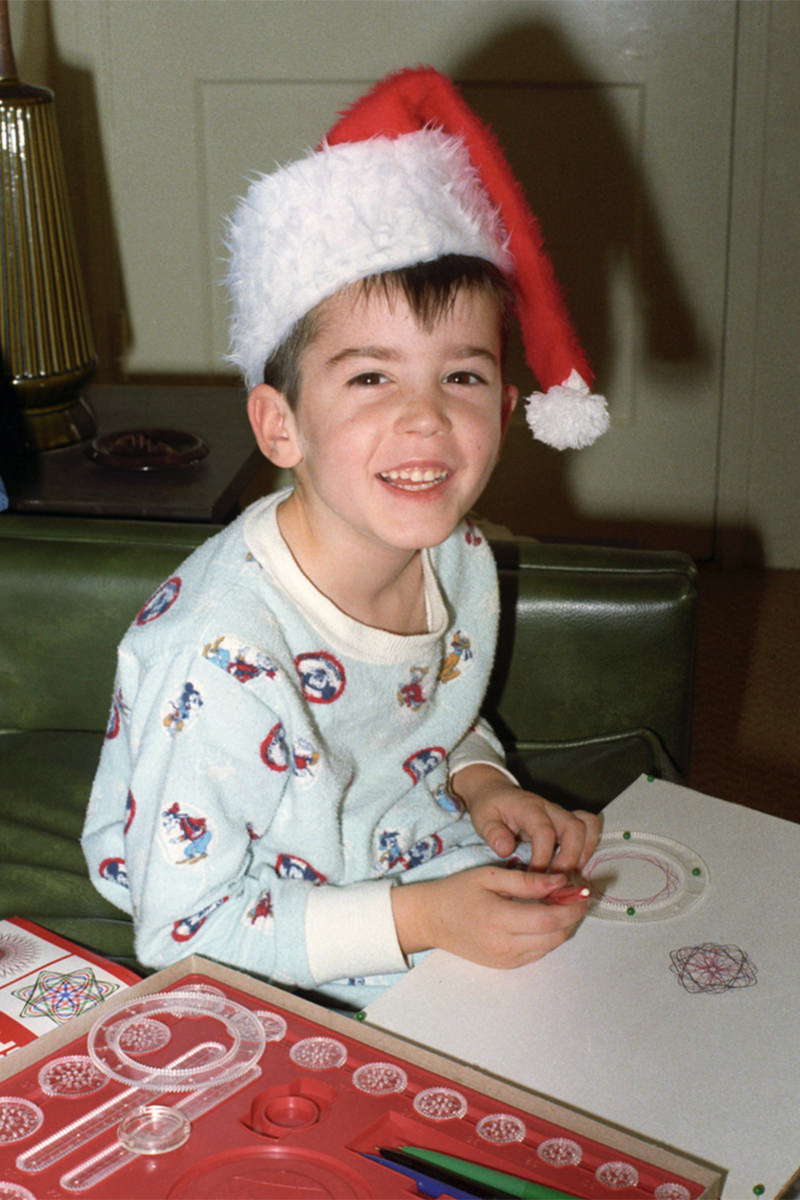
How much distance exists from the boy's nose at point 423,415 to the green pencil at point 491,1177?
1.53 ft

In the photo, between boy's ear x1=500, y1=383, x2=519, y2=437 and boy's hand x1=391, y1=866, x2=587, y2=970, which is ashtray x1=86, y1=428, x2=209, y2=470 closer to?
boy's ear x1=500, y1=383, x2=519, y2=437

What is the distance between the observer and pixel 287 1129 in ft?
1.87

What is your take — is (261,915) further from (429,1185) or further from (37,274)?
(37,274)

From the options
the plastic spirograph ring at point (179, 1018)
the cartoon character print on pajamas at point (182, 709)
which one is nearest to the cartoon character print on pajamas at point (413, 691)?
the cartoon character print on pajamas at point (182, 709)

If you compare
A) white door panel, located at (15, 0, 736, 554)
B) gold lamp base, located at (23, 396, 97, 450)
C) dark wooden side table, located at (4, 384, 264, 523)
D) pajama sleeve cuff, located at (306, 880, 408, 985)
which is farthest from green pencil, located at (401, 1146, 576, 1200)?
white door panel, located at (15, 0, 736, 554)

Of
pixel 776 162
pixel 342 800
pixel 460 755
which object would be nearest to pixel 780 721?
pixel 776 162

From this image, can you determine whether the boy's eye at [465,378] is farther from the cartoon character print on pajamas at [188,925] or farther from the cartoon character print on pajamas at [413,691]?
the cartoon character print on pajamas at [188,925]

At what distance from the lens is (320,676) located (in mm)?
972

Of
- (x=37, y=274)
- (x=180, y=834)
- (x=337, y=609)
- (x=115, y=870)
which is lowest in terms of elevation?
(x=115, y=870)

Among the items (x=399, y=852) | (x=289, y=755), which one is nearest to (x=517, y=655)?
(x=399, y=852)

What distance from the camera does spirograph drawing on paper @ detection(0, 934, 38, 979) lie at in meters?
0.88

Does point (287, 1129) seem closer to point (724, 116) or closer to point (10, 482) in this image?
point (10, 482)

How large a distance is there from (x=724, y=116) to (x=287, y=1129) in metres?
2.14

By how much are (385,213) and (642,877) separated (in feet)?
1.45
